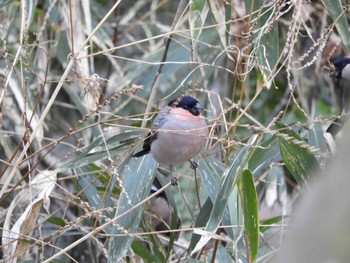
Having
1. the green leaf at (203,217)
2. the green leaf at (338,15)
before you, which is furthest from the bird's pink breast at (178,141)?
the green leaf at (338,15)

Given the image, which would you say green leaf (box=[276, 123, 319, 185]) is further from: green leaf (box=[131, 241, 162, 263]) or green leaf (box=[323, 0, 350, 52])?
green leaf (box=[131, 241, 162, 263])

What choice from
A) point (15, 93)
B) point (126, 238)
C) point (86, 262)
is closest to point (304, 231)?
point (126, 238)

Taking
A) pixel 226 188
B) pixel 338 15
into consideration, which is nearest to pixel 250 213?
pixel 226 188

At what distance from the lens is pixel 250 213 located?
176 cm

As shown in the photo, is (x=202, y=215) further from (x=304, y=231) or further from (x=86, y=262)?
(x=304, y=231)

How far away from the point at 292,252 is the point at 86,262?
2.43 m

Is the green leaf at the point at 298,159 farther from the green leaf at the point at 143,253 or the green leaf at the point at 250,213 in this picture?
the green leaf at the point at 143,253

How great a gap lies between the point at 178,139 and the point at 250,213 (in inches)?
13.7

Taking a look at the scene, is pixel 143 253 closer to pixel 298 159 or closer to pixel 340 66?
pixel 298 159

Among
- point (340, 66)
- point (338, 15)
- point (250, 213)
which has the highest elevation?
point (338, 15)

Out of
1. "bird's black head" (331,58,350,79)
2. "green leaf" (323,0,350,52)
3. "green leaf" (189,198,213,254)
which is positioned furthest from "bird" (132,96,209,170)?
"bird's black head" (331,58,350,79)

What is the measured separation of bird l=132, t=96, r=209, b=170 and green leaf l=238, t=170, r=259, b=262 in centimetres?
23

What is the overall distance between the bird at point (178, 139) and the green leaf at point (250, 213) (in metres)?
0.23

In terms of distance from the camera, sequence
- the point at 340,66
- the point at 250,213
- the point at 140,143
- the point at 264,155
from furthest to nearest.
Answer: the point at 340,66
the point at 264,155
the point at 140,143
the point at 250,213
